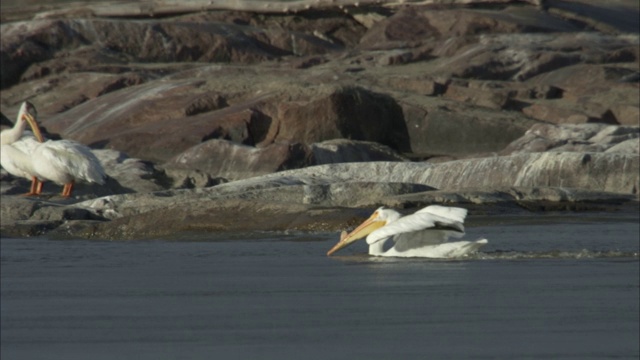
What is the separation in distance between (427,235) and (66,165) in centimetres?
826

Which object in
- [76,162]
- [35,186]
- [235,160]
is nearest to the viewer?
[76,162]

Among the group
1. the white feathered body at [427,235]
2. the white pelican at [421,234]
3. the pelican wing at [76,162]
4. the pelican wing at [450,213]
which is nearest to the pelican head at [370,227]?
the white pelican at [421,234]

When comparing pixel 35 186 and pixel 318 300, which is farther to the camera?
pixel 35 186

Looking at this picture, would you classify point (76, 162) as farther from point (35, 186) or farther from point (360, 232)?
point (360, 232)

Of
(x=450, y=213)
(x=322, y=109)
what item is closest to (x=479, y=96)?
(x=322, y=109)

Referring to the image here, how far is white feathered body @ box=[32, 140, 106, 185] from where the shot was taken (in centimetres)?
2028

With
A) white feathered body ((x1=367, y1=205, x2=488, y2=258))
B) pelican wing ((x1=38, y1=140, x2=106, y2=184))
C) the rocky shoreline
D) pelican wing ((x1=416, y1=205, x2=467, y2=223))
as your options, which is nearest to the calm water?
white feathered body ((x1=367, y1=205, x2=488, y2=258))

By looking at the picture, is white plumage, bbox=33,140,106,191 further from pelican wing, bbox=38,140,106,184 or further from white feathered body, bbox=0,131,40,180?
white feathered body, bbox=0,131,40,180

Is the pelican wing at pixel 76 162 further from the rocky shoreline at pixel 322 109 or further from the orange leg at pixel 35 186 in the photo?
the orange leg at pixel 35 186

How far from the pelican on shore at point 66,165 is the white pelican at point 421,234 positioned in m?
7.08

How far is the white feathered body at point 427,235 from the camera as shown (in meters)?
12.8

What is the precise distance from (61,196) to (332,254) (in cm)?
741

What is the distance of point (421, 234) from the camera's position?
13.4 meters

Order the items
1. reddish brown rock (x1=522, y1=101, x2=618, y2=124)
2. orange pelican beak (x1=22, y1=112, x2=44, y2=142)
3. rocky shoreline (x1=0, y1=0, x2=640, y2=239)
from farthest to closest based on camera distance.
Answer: reddish brown rock (x1=522, y1=101, x2=618, y2=124), orange pelican beak (x1=22, y1=112, x2=44, y2=142), rocky shoreline (x1=0, y1=0, x2=640, y2=239)
